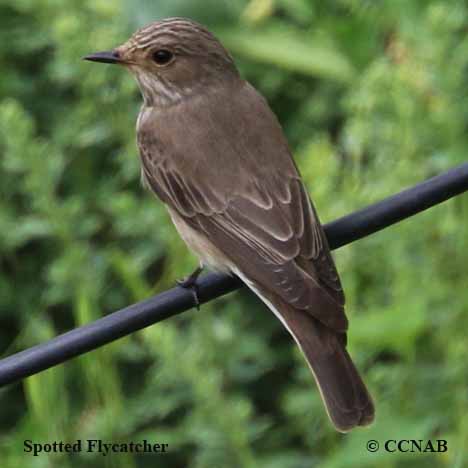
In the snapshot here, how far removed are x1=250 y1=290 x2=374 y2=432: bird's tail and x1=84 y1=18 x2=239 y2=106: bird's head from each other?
1175 mm

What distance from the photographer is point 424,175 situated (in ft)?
18.3

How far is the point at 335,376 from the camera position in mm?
4160

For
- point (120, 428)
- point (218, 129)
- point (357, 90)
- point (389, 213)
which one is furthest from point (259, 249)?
point (357, 90)

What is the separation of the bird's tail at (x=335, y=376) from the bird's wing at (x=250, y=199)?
78 millimetres

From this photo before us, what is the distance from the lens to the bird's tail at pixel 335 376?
414cm

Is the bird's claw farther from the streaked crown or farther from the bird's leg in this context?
the streaked crown

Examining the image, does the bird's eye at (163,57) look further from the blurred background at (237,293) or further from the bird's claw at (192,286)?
the bird's claw at (192,286)

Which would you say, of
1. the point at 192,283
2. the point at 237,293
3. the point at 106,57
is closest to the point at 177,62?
the point at 106,57

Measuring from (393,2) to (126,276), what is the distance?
6.48 ft

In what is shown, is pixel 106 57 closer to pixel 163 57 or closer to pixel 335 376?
pixel 163 57

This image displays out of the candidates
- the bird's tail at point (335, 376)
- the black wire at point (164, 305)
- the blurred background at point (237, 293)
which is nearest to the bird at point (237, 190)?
the bird's tail at point (335, 376)

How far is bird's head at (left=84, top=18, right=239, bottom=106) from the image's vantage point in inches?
191

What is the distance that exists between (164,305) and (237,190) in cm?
120

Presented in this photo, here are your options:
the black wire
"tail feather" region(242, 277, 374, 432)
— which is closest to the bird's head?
"tail feather" region(242, 277, 374, 432)
